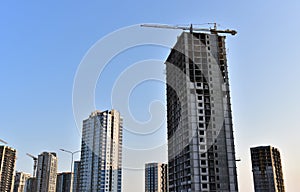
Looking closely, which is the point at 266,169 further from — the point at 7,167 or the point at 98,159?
the point at 7,167

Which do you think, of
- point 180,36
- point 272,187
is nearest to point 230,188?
point 180,36

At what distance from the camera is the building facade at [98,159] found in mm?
102938

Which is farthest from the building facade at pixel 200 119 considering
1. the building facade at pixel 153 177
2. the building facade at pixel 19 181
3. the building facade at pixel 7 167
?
the building facade at pixel 19 181

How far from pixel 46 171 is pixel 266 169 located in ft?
295

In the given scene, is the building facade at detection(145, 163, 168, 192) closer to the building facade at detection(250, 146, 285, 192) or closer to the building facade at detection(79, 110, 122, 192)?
the building facade at detection(79, 110, 122, 192)

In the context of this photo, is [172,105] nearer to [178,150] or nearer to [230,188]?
[178,150]

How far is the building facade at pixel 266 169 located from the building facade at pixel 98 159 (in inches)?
2366

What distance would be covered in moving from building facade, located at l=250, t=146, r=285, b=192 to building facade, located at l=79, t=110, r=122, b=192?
2366 inches

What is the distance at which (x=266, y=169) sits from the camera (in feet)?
433

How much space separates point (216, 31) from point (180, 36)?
655 inches

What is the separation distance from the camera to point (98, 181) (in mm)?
102625

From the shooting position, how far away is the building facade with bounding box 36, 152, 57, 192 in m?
96.1

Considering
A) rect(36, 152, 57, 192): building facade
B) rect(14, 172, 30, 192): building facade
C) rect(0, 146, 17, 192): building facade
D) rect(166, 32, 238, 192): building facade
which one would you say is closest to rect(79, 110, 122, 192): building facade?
rect(36, 152, 57, 192): building facade

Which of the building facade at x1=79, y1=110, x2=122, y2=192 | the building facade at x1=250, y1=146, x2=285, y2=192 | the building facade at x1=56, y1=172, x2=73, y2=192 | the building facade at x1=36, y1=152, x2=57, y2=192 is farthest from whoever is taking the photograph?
the building facade at x1=250, y1=146, x2=285, y2=192
